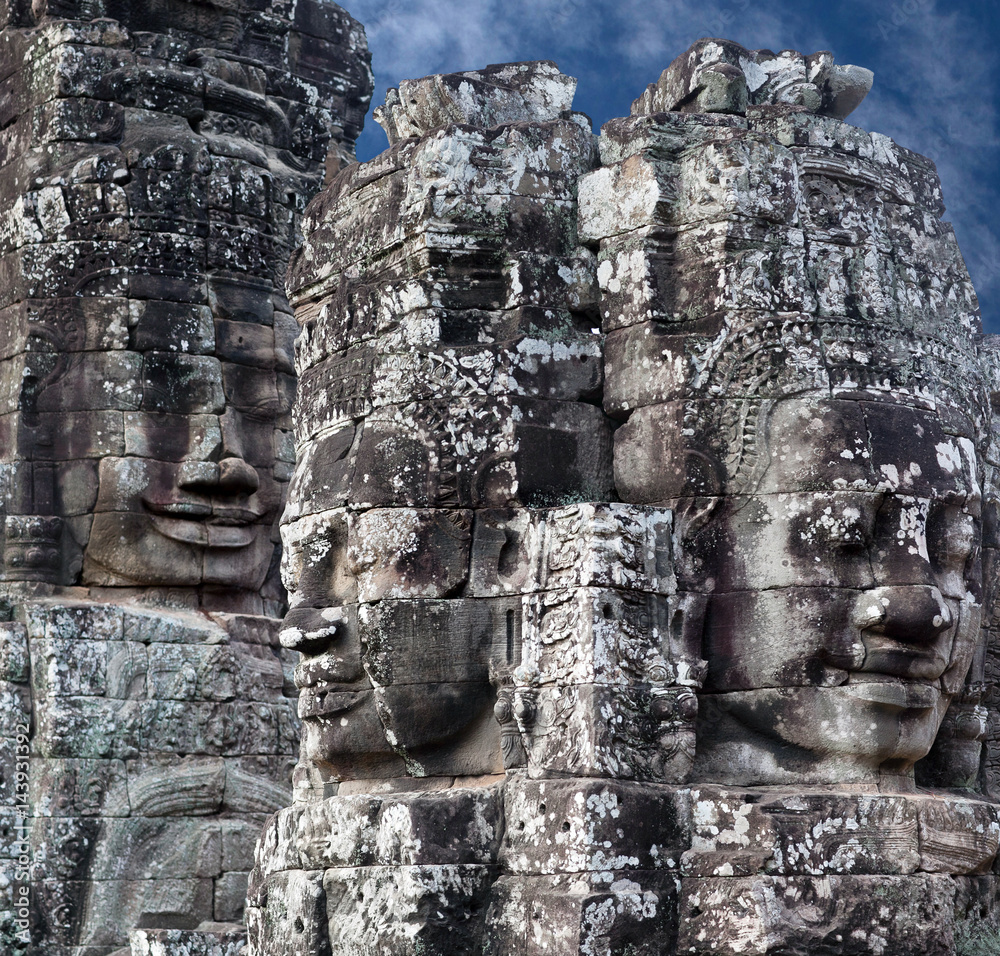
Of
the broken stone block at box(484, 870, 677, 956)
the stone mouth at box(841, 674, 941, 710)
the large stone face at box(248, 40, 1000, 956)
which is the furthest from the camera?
the stone mouth at box(841, 674, 941, 710)

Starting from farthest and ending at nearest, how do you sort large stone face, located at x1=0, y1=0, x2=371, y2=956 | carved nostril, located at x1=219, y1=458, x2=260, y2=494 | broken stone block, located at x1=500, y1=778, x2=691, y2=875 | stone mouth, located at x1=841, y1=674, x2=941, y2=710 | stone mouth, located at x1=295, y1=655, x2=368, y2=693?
carved nostril, located at x1=219, y1=458, x2=260, y2=494 → large stone face, located at x1=0, y1=0, x2=371, y2=956 → stone mouth, located at x1=295, y1=655, x2=368, y2=693 → stone mouth, located at x1=841, y1=674, x2=941, y2=710 → broken stone block, located at x1=500, y1=778, x2=691, y2=875

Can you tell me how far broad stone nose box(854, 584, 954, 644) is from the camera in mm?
6996

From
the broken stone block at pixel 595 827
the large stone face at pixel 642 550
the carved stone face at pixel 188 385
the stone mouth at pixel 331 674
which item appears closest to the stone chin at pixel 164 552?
the carved stone face at pixel 188 385

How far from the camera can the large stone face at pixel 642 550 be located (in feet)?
22.5

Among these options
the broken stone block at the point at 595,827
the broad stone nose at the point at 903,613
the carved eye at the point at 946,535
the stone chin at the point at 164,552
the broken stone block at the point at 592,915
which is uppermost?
the stone chin at the point at 164,552

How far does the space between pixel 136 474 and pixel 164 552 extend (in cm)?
52

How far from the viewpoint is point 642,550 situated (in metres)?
7.12

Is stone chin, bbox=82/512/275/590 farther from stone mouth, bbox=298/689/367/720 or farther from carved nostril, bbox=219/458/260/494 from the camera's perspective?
stone mouth, bbox=298/689/367/720

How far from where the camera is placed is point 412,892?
7.02m

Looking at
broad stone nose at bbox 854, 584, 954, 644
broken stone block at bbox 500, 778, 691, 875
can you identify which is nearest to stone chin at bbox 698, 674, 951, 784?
broad stone nose at bbox 854, 584, 954, 644

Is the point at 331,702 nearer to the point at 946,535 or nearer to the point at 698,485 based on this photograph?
the point at 698,485

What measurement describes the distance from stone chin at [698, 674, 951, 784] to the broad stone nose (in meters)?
0.19

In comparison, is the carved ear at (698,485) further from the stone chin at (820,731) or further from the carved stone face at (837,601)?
the stone chin at (820,731)

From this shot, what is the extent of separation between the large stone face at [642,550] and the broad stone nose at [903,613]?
0.6 inches
